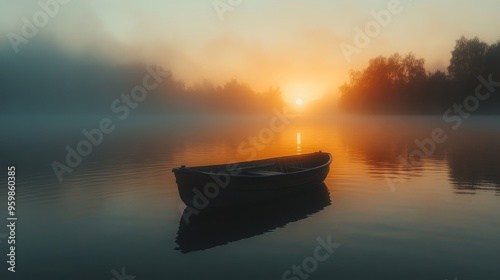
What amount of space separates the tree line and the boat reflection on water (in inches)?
3974

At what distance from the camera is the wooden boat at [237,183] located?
17.7 meters

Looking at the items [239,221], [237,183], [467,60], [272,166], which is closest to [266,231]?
[239,221]

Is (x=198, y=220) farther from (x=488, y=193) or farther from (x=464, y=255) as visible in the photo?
(x=488, y=193)

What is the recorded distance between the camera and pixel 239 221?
18.1m

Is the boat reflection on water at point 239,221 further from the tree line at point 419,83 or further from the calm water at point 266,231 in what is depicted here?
the tree line at point 419,83

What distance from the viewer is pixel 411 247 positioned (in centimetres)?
1444

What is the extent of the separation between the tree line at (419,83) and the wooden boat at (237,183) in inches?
3880

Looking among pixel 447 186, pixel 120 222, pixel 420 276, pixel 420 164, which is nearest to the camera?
pixel 420 276

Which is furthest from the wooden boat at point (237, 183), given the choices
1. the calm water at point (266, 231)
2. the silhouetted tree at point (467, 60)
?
the silhouetted tree at point (467, 60)

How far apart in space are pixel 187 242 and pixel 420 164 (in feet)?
90.7

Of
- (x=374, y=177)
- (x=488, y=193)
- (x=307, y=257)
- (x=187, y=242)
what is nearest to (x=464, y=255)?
(x=307, y=257)

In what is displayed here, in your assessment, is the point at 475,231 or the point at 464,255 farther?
the point at 475,231

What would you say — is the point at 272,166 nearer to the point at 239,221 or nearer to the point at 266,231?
the point at 239,221

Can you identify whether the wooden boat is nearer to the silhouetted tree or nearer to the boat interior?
the boat interior
